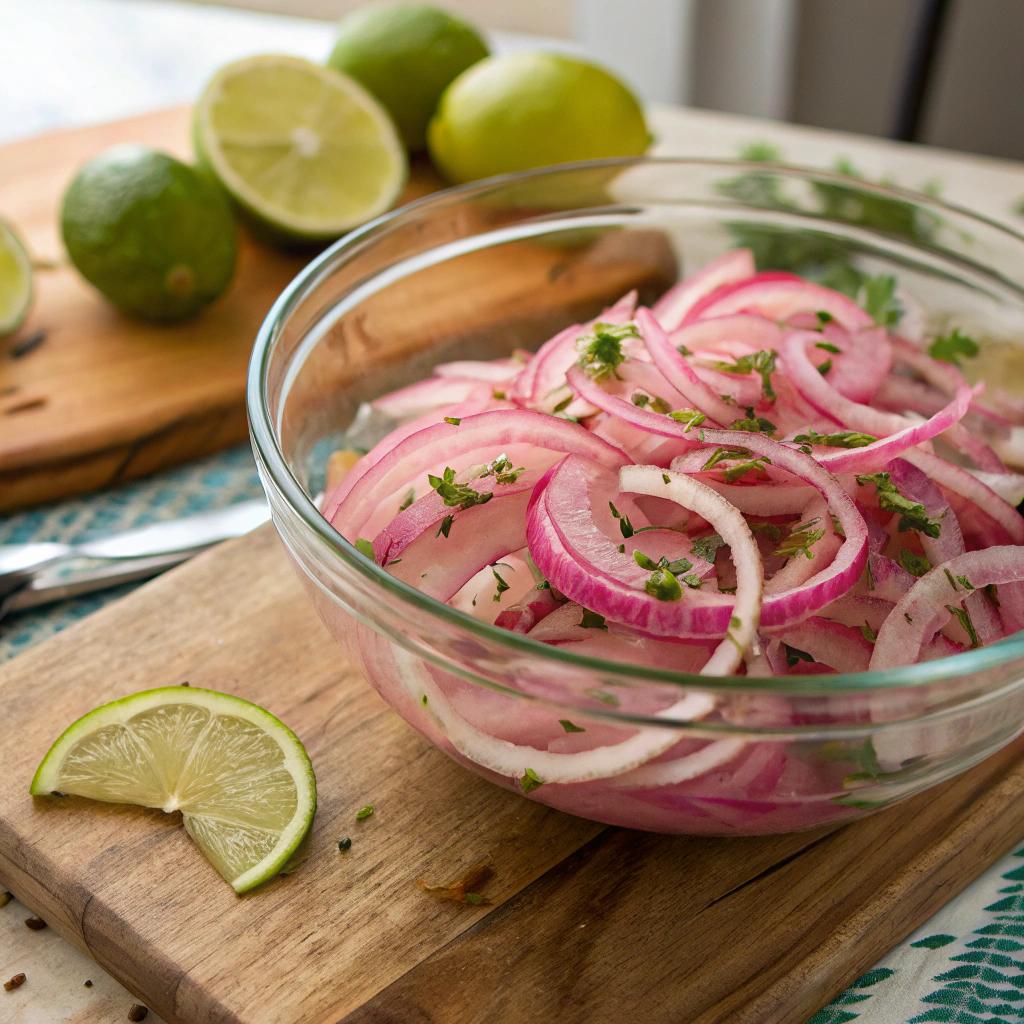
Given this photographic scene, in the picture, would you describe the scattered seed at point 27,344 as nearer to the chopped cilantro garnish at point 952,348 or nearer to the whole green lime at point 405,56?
the whole green lime at point 405,56

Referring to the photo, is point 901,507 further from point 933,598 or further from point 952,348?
point 952,348

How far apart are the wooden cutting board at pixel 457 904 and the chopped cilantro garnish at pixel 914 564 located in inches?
10.4

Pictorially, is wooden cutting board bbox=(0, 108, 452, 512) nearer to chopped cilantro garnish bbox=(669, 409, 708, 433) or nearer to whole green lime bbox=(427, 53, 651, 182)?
whole green lime bbox=(427, 53, 651, 182)

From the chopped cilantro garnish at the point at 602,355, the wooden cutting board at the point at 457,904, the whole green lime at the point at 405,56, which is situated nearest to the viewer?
the wooden cutting board at the point at 457,904

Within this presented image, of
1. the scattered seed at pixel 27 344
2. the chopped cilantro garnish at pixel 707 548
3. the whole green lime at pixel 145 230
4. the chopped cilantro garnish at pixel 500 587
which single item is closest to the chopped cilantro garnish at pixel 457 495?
the chopped cilantro garnish at pixel 500 587

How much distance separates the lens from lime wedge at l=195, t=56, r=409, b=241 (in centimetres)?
221

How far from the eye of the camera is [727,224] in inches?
67.4

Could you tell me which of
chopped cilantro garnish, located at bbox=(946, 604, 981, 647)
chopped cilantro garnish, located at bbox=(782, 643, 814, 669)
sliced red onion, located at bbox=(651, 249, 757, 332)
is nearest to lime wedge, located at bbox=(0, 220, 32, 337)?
sliced red onion, located at bbox=(651, 249, 757, 332)

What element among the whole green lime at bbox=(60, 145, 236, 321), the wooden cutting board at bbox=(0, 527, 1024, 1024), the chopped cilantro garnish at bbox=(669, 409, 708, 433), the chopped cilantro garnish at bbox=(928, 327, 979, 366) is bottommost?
the wooden cutting board at bbox=(0, 527, 1024, 1024)

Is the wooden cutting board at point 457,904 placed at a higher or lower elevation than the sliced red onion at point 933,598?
lower

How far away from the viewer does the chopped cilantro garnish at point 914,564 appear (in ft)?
3.51

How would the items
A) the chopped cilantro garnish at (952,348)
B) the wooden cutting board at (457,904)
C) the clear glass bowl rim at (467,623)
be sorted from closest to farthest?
the clear glass bowl rim at (467,623)
the wooden cutting board at (457,904)
the chopped cilantro garnish at (952,348)

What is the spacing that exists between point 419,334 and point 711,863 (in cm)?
90

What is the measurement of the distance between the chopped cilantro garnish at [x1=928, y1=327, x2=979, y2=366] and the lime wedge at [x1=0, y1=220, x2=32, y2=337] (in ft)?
5.19
